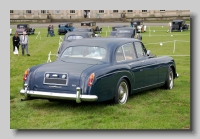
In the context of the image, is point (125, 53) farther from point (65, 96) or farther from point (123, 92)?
point (65, 96)

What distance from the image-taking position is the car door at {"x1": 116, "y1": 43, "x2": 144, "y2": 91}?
35.1ft

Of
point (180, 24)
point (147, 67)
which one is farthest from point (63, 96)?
point (180, 24)

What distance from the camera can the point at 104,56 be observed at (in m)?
10.4

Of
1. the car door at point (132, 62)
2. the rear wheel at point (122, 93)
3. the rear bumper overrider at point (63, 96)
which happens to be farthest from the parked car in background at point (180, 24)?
the rear bumper overrider at point (63, 96)

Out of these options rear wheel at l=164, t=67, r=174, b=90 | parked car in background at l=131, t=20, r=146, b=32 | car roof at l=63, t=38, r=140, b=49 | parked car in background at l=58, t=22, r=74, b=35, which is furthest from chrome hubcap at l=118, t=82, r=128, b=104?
parked car in background at l=58, t=22, r=74, b=35

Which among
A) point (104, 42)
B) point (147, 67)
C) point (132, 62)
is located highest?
point (104, 42)

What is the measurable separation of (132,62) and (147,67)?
0.59 meters

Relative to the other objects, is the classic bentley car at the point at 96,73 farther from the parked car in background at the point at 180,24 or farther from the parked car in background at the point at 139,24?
the parked car in background at the point at 139,24

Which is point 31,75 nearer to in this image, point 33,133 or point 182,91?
point 33,133

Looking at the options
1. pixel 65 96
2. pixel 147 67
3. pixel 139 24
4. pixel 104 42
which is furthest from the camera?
pixel 139 24

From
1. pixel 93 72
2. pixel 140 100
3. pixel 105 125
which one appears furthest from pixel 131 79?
pixel 105 125

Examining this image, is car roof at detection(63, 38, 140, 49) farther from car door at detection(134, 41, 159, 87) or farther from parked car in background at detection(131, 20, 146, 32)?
parked car in background at detection(131, 20, 146, 32)

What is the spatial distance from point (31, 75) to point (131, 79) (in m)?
2.23

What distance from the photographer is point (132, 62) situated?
10.9 metres
